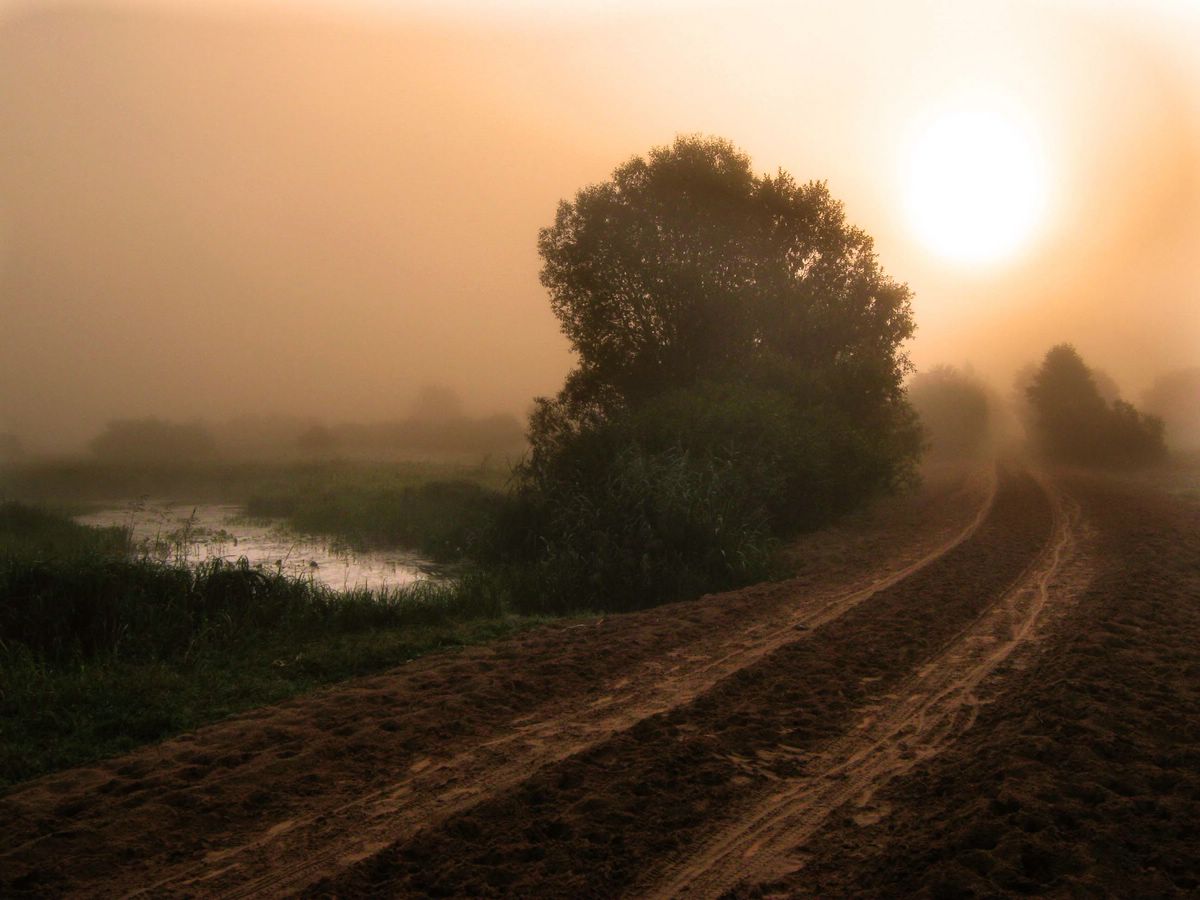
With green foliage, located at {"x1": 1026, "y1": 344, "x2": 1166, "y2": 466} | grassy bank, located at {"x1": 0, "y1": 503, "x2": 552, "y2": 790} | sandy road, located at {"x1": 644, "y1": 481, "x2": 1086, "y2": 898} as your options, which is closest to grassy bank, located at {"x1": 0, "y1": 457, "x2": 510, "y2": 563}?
grassy bank, located at {"x1": 0, "y1": 503, "x2": 552, "y2": 790}

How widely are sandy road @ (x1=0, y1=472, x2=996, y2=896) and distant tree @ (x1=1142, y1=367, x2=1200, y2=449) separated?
205 feet

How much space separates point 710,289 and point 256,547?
1486cm

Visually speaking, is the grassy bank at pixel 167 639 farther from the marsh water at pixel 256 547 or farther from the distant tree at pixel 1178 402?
the distant tree at pixel 1178 402

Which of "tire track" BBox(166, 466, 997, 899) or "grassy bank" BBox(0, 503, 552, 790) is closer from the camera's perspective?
"tire track" BBox(166, 466, 997, 899)

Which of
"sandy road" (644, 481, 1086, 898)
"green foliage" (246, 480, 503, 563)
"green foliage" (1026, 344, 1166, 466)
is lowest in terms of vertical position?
"sandy road" (644, 481, 1086, 898)

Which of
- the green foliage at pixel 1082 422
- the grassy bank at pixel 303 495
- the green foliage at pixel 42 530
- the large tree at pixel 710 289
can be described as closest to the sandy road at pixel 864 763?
the grassy bank at pixel 303 495

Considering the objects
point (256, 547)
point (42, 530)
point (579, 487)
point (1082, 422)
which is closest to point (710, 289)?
point (579, 487)

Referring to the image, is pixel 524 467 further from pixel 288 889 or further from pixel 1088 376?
pixel 1088 376

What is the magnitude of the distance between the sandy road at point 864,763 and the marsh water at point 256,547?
8830 mm

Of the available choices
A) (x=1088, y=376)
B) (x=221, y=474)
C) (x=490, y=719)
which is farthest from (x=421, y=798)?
(x=1088, y=376)

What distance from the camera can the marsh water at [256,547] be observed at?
15.2 metres

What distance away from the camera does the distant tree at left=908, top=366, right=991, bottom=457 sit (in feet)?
214

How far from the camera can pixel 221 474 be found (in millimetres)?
25312

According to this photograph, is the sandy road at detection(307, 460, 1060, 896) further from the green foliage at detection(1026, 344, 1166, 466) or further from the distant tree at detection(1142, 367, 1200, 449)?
the distant tree at detection(1142, 367, 1200, 449)
